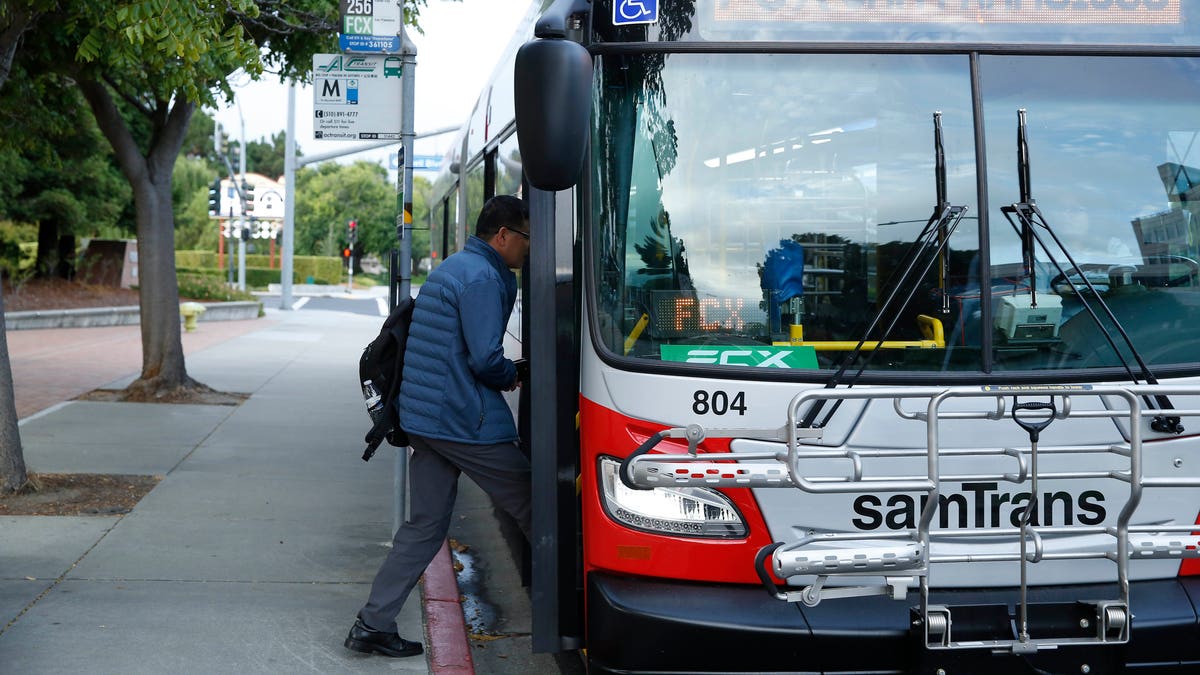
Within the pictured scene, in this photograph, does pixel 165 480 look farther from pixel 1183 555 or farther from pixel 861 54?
pixel 1183 555

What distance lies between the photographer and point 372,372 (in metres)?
5.11

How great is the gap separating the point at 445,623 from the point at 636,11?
10.2ft

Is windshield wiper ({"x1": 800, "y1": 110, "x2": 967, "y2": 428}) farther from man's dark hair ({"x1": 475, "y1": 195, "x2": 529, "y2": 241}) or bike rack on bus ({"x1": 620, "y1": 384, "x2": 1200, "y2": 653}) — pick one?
man's dark hair ({"x1": 475, "y1": 195, "x2": 529, "y2": 241})

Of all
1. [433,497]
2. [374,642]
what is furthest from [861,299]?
[374,642]

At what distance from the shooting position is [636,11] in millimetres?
4211

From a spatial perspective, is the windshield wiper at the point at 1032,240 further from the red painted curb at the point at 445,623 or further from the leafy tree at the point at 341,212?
the leafy tree at the point at 341,212

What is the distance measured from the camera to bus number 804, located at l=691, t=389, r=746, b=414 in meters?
4.09

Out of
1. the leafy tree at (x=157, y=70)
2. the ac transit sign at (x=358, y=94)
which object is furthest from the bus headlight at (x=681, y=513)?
the leafy tree at (x=157, y=70)

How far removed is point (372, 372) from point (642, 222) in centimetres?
142

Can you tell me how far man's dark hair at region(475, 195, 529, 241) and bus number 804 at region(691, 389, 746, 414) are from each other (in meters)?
1.35

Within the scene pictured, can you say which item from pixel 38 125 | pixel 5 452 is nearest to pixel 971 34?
pixel 5 452

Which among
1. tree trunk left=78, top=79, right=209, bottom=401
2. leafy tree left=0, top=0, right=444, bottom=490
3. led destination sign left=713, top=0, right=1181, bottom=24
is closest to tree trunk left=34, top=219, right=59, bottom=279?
leafy tree left=0, top=0, right=444, bottom=490

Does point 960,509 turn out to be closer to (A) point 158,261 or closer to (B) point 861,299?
(B) point 861,299

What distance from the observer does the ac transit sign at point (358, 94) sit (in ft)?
22.8
